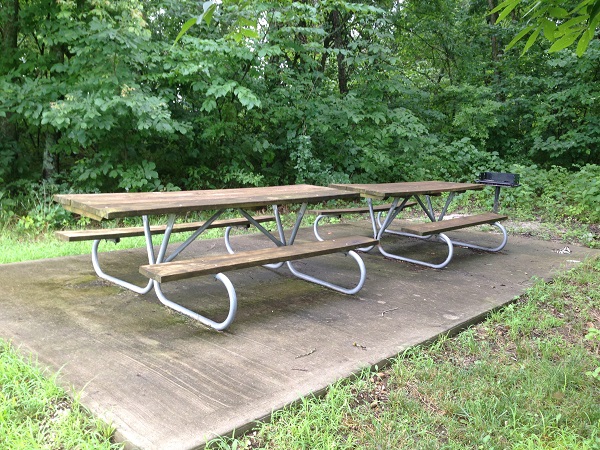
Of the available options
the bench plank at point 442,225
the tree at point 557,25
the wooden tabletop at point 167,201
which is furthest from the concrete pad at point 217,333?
the tree at point 557,25

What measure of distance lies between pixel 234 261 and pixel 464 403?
4.91 feet

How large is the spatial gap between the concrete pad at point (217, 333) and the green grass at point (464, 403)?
0.12 meters

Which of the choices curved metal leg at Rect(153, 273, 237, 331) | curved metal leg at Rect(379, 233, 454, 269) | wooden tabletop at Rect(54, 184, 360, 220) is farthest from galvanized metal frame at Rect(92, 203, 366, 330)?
curved metal leg at Rect(379, 233, 454, 269)

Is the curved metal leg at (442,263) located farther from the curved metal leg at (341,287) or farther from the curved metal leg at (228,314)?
the curved metal leg at (228,314)

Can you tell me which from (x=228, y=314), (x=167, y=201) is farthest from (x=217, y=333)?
(x=167, y=201)

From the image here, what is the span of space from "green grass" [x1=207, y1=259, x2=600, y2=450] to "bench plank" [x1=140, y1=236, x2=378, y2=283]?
3.24 ft

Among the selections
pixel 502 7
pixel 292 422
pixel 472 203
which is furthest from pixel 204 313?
pixel 472 203

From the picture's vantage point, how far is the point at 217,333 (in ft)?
9.14

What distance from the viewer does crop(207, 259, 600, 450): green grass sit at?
1875 mm

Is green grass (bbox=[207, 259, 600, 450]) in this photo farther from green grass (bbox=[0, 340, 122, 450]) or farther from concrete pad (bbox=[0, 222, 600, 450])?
green grass (bbox=[0, 340, 122, 450])

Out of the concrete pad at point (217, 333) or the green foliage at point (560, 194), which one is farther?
the green foliage at point (560, 194)

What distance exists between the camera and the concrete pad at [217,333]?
1.98 metres

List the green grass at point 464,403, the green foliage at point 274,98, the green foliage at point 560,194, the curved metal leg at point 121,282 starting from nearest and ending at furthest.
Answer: the green grass at point 464,403, the curved metal leg at point 121,282, the green foliage at point 274,98, the green foliage at point 560,194

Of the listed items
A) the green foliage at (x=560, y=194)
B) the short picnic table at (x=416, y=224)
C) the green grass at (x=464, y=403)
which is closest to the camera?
the green grass at (x=464, y=403)
